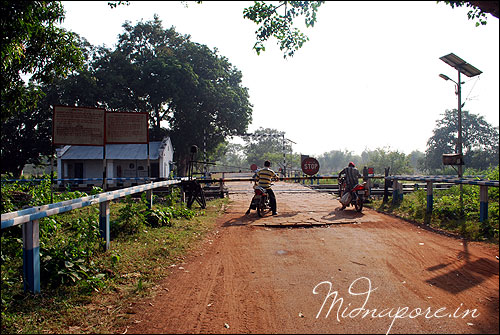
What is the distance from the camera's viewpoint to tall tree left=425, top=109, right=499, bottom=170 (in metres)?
43.8

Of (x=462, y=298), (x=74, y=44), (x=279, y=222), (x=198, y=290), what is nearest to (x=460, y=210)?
(x=279, y=222)

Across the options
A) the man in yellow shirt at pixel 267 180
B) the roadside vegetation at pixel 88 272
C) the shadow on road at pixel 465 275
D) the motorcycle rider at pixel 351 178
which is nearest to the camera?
the roadside vegetation at pixel 88 272

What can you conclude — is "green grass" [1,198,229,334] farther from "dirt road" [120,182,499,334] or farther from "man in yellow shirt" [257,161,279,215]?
"man in yellow shirt" [257,161,279,215]

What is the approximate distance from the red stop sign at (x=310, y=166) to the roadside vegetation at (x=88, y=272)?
284 inches

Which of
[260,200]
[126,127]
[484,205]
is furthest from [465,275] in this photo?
[126,127]

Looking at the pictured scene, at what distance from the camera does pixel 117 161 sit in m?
33.3

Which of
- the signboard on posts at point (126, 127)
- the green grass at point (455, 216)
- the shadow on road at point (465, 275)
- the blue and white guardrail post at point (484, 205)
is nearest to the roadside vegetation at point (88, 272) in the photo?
the signboard on posts at point (126, 127)

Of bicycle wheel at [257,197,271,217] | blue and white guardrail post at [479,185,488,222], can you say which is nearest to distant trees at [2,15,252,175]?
bicycle wheel at [257,197,271,217]

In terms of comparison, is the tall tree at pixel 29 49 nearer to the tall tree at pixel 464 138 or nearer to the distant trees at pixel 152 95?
the distant trees at pixel 152 95

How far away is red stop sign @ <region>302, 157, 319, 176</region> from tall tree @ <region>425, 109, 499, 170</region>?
35.9 m

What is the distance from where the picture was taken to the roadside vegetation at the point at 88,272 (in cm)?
348

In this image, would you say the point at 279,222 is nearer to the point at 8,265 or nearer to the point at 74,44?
the point at 8,265

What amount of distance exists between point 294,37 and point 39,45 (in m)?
5.93

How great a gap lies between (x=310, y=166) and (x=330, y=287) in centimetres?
1019
